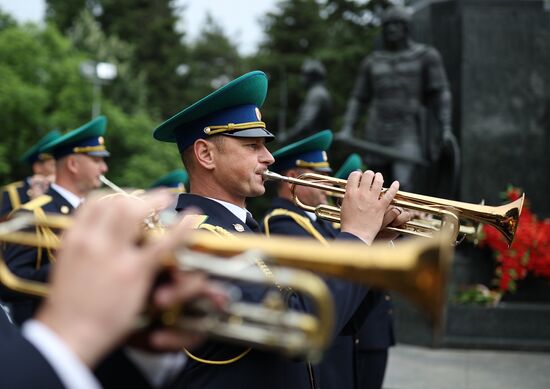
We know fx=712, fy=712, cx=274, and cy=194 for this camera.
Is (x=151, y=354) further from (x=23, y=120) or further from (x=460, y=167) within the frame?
(x=23, y=120)

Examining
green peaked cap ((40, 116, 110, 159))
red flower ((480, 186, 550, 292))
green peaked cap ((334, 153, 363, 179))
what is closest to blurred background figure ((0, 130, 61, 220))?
green peaked cap ((40, 116, 110, 159))

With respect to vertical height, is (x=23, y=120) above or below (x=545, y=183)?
below

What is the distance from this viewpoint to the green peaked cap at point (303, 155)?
5.25 meters

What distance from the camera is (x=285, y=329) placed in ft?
4.48

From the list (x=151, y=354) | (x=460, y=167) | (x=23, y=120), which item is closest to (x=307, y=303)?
(x=151, y=354)

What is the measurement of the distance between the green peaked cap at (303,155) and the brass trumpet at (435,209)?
1.61 m

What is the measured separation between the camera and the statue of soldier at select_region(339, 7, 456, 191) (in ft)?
33.3

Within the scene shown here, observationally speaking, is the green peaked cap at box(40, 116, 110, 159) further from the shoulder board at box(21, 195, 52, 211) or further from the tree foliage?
the tree foliage

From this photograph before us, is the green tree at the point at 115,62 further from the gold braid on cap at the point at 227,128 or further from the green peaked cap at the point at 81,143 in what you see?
the gold braid on cap at the point at 227,128

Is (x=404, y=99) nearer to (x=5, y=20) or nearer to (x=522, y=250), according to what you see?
(x=522, y=250)

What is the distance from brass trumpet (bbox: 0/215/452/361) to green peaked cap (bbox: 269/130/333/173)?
12.5 feet

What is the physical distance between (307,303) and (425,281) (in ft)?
3.47

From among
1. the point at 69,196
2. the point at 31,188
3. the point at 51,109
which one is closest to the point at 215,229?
the point at 69,196

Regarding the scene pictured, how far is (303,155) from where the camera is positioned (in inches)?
211
